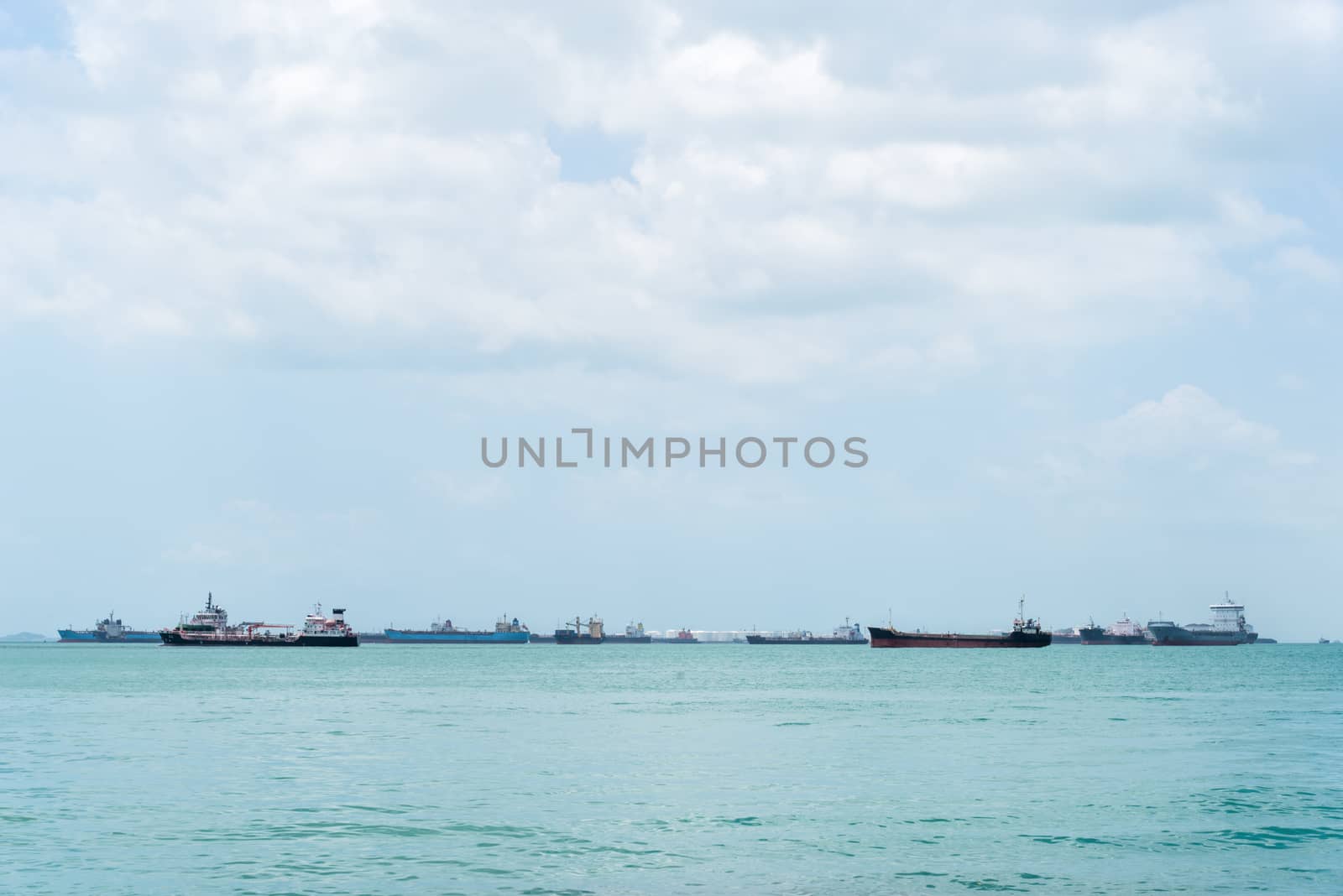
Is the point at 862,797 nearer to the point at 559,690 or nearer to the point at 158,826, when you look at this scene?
the point at 158,826

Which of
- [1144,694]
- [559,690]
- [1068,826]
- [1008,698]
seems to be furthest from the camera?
[559,690]

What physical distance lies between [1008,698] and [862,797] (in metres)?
60.0

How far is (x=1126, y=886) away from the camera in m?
27.9

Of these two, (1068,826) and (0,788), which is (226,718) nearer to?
(0,788)

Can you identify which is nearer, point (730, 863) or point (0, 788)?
point (730, 863)

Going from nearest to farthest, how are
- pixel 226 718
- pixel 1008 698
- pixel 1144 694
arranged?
pixel 226 718
pixel 1008 698
pixel 1144 694

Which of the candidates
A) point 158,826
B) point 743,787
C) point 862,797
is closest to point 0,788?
point 158,826

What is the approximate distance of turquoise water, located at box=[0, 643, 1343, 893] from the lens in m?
29.3

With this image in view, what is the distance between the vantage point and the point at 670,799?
4091cm

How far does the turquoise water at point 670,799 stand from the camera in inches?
1154

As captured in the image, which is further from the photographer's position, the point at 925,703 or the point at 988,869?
the point at 925,703

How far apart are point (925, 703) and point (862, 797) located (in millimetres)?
51804

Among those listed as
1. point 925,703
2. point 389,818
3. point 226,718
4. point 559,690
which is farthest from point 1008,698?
point 389,818

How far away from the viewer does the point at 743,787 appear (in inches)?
1716
